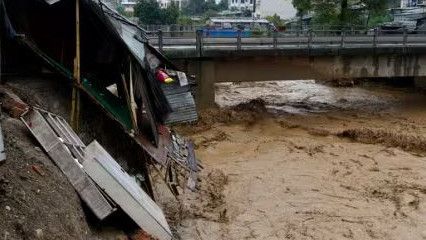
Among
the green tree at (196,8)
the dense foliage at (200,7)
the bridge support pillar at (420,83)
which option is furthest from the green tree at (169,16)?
the green tree at (196,8)

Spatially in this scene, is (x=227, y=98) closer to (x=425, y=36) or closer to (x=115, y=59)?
(x=425, y=36)

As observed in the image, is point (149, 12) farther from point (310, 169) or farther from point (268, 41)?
point (310, 169)

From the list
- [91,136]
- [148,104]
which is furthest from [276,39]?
[91,136]

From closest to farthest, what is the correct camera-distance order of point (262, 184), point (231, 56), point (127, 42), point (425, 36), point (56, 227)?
point (56, 227) → point (127, 42) → point (262, 184) → point (231, 56) → point (425, 36)

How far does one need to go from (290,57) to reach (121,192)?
48.9 ft

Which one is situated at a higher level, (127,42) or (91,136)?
(127,42)

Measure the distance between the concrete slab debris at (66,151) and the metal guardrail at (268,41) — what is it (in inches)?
432

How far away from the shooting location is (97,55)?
10.9 metres

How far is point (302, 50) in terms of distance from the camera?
20969 millimetres

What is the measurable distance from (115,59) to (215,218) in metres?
3.86

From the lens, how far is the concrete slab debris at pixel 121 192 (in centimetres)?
751

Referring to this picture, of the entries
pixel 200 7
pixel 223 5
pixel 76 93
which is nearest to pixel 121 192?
pixel 76 93

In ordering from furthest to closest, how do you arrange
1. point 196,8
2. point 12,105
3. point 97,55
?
point 196,8 → point 97,55 → point 12,105

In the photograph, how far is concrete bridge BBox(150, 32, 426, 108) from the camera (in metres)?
20.3
